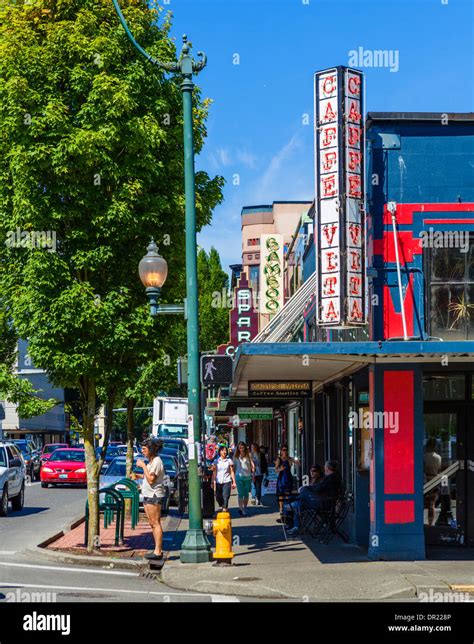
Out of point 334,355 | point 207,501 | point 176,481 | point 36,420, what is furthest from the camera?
point 36,420

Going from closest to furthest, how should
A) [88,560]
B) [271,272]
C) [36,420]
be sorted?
[88,560] → [271,272] → [36,420]

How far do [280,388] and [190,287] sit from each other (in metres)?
5.49

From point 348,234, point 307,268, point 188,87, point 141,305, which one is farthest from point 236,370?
point 307,268

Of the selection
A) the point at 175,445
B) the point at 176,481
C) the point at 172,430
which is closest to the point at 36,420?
the point at 172,430

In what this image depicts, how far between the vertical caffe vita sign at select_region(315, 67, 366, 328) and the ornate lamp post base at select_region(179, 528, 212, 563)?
364cm

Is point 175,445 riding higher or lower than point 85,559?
higher

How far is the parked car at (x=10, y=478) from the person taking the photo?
2519 centimetres

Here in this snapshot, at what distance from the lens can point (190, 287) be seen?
15.3m

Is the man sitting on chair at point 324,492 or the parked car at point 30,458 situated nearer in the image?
the man sitting on chair at point 324,492

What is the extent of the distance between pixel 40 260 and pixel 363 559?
6.59 metres

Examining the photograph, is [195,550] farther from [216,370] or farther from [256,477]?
[256,477]

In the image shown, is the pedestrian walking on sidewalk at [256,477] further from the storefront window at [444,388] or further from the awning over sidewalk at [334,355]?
the storefront window at [444,388]

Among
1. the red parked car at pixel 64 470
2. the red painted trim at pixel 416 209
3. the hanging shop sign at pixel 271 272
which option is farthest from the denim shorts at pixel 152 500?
the red parked car at pixel 64 470

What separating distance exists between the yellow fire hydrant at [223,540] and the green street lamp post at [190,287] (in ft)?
1.38
